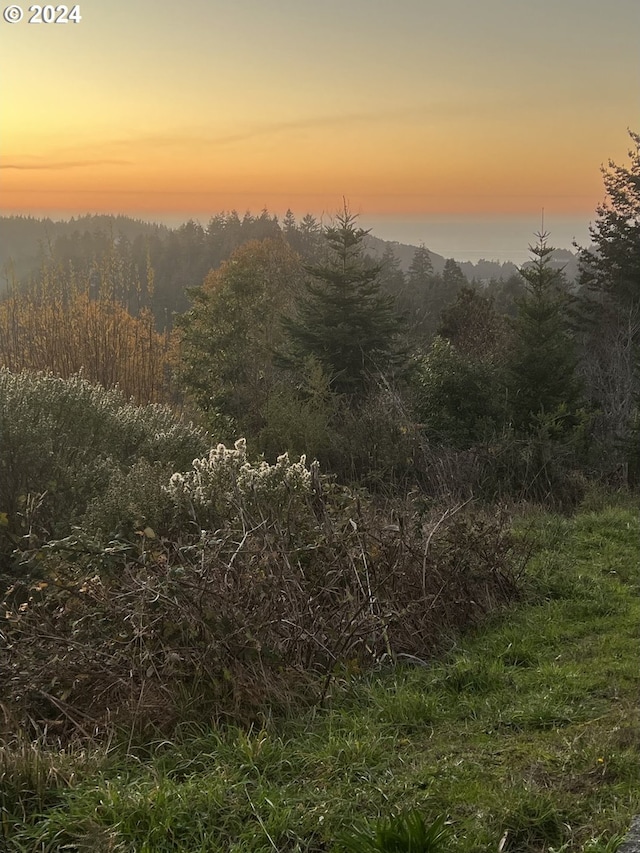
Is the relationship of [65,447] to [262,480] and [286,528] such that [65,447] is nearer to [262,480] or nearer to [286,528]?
[262,480]

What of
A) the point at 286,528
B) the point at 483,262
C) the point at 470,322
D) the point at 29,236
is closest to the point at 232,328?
the point at 470,322

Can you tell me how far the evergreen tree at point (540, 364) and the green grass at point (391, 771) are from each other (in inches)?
460

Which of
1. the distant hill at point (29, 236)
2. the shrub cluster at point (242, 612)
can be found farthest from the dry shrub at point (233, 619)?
the distant hill at point (29, 236)

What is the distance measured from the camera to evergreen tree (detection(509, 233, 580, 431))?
15805 mm

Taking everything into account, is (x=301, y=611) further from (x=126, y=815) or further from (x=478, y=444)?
(x=478, y=444)

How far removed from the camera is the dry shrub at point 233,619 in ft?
12.5

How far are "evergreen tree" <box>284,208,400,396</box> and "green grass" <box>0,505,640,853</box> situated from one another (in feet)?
51.1

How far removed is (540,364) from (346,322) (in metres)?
6.25

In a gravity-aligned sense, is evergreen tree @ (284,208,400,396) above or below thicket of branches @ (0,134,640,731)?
above

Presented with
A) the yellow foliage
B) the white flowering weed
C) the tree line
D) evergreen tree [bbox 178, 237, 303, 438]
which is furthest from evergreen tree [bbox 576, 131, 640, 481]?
the white flowering weed

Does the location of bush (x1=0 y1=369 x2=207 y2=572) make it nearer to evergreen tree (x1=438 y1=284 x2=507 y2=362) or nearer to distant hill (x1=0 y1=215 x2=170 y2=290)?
distant hill (x1=0 y1=215 x2=170 y2=290)

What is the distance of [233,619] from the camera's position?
13.4ft

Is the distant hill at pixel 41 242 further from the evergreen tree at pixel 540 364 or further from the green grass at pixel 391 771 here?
the green grass at pixel 391 771

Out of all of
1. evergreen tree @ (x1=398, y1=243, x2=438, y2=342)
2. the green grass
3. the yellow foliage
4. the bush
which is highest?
evergreen tree @ (x1=398, y1=243, x2=438, y2=342)
